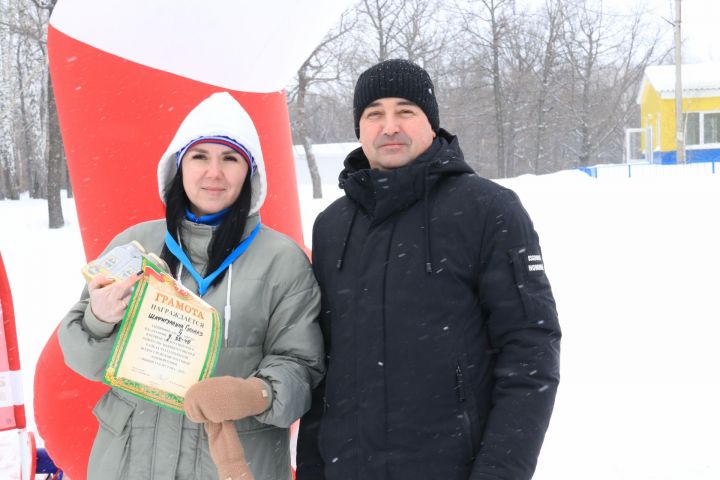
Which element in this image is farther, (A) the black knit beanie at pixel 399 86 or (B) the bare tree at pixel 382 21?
(B) the bare tree at pixel 382 21

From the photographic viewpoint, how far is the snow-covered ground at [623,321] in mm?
3787

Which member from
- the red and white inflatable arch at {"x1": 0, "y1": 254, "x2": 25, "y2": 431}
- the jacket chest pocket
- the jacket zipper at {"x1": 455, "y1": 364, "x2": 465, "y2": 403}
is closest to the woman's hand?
the jacket chest pocket

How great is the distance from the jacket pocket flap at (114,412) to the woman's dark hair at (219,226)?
37cm

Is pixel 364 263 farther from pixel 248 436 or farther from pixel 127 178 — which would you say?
pixel 127 178

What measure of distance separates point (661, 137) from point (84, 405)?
26583mm

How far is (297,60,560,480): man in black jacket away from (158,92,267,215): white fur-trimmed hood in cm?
30

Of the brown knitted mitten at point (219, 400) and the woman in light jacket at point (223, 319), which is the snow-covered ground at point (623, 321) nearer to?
the woman in light jacket at point (223, 319)

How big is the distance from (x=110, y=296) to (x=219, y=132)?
1.76ft

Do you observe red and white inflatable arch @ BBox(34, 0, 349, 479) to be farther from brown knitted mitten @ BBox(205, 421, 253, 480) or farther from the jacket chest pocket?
brown knitted mitten @ BBox(205, 421, 253, 480)

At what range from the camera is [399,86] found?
189cm

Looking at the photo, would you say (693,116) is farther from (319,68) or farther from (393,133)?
(393,133)

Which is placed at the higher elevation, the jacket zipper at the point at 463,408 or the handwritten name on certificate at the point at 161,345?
the handwritten name on certificate at the point at 161,345

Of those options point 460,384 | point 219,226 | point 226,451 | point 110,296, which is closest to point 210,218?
point 219,226

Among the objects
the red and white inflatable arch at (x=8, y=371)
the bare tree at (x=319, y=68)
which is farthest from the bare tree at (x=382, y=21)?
the red and white inflatable arch at (x=8, y=371)
